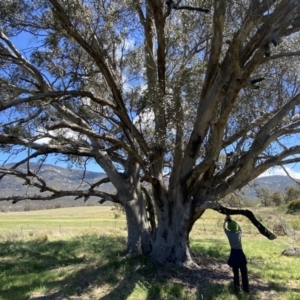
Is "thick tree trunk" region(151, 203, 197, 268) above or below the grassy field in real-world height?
above

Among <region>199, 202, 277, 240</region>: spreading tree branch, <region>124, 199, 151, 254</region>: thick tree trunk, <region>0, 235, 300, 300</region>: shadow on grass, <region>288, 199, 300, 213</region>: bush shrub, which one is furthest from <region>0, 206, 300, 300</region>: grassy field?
<region>288, 199, 300, 213</region>: bush shrub

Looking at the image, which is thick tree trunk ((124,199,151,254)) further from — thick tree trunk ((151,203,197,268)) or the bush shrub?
the bush shrub

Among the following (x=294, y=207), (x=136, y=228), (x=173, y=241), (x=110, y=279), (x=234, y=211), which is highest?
(x=294, y=207)

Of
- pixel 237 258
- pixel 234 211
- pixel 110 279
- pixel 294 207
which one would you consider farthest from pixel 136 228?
pixel 294 207

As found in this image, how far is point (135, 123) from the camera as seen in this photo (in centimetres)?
984

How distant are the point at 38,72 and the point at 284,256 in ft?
31.6

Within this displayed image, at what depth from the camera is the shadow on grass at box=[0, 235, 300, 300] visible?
25.2ft

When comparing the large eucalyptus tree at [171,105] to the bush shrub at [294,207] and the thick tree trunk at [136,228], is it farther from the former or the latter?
the bush shrub at [294,207]

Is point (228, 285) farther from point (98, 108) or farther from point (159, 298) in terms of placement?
point (98, 108)

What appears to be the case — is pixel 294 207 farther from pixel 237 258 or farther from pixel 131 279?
pixel 131 279

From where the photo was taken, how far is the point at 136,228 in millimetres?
11641

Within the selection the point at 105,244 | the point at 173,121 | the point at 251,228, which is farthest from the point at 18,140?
the point at 251,228

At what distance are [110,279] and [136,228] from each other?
3232mm

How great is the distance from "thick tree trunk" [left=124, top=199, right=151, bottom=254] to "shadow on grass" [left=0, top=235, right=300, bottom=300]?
0.60m
